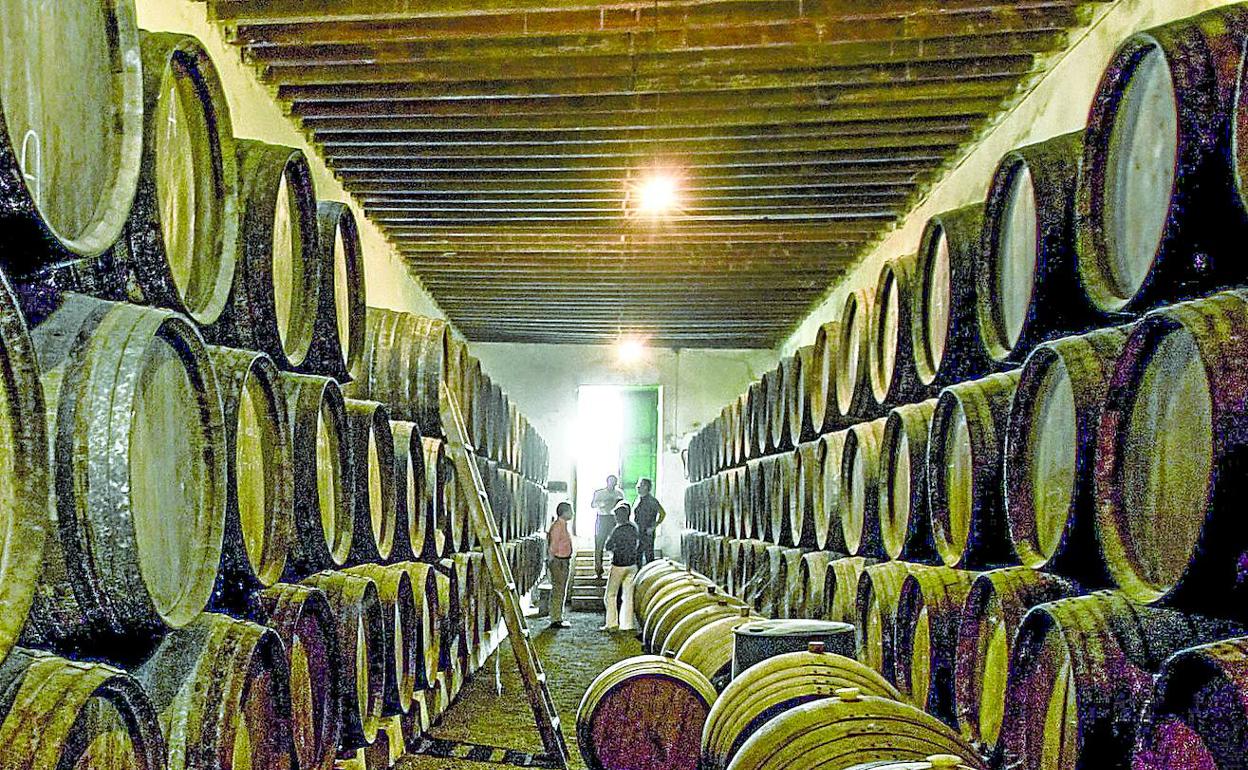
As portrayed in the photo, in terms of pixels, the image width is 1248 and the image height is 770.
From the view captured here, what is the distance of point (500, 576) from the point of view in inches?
263

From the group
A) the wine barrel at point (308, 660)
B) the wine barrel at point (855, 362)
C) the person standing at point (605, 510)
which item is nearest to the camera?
the wine barrel at point (308, 660)

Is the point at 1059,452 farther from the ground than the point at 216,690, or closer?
farther from the ground

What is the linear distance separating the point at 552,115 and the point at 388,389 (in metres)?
2.15

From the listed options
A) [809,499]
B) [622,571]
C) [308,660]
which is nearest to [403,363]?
[308,660]

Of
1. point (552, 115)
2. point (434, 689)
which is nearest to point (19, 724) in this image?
point (434, 689)

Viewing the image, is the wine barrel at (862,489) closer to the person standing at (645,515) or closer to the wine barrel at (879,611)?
the wine barrel at (879,611)

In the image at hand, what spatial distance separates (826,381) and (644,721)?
2.38 m

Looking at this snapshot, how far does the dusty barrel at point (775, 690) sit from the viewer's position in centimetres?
386

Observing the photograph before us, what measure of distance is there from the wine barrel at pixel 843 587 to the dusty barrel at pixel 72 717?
3.74m

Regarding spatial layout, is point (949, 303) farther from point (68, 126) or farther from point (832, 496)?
point (68, 126)

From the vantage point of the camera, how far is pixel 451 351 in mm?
6887

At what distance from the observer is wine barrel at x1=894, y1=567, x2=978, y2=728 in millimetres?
4156

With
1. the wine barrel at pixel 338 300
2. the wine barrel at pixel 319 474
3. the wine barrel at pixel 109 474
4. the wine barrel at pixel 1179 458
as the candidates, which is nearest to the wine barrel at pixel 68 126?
the wine barrel at pixel 109 474

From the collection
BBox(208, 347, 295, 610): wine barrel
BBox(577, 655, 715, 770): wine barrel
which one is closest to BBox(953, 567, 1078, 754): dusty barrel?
BBox(577, 655, 715, 770): wine barrel
